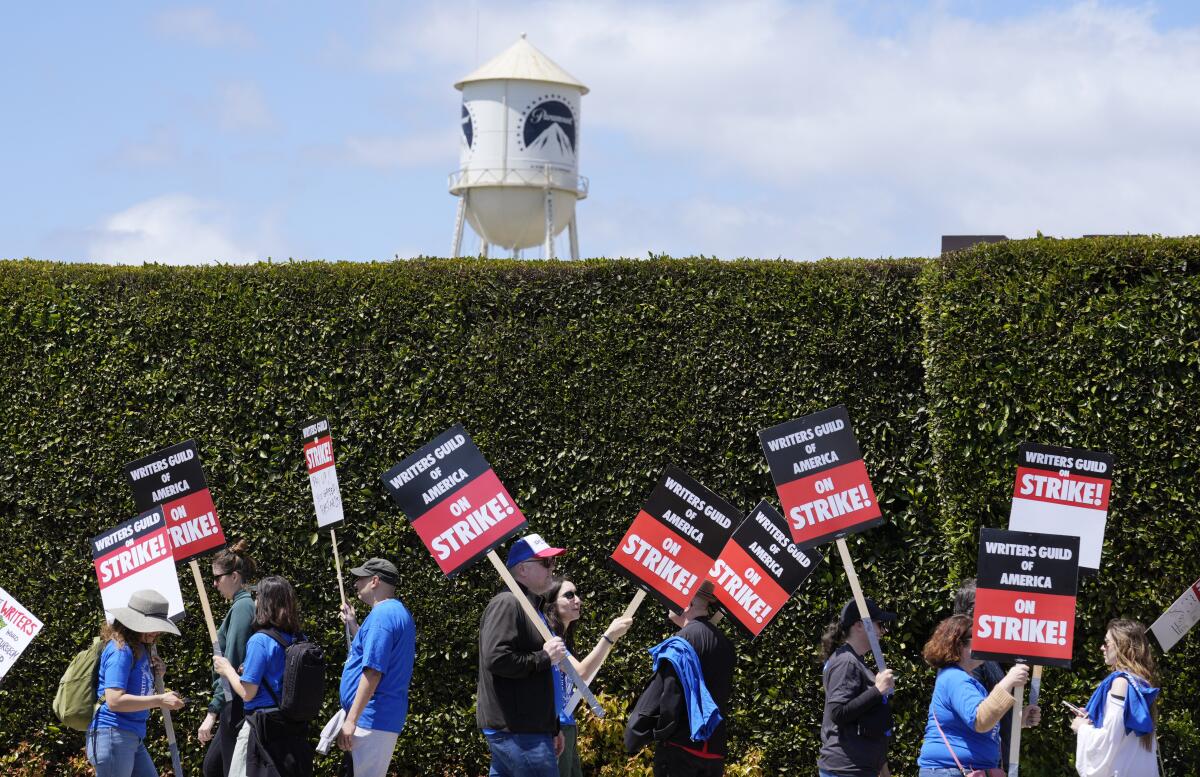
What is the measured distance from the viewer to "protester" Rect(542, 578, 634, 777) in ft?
26.0

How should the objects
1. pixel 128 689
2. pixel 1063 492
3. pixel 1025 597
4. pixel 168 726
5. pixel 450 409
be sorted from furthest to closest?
1. pixel 450 409
2. pixel 168 726
3. pixel 128 689
4. pixel 1063 492
5. pixel 1025 597

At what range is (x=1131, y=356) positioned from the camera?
9.06 metres

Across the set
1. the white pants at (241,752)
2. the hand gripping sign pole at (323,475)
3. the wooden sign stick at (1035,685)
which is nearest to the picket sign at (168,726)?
the white pants at (241,752)

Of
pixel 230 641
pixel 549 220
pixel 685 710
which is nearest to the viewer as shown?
pixel 685 710

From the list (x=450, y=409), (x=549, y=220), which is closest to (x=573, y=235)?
(x=549, y=220)

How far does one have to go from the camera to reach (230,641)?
8703mm

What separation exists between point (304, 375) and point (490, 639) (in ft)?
12.5

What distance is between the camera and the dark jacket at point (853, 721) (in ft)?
24.3

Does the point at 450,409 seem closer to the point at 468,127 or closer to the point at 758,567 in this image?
the point at 758,567

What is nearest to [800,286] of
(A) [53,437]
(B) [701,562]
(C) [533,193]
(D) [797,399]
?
(D) [797,399]

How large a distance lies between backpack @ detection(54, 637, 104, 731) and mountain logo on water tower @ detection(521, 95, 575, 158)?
79.2ft

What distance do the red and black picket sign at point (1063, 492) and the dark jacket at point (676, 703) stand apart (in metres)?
1.83

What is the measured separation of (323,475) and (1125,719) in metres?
5.54

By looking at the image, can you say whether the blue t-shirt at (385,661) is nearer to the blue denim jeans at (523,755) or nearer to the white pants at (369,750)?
Answer: the white pants at (369,750)
